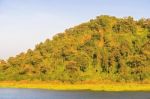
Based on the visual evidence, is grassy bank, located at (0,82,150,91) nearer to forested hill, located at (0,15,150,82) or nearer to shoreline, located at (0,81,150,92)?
shoreline, located at (0,81,150,92)

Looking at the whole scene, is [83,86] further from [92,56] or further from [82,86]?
[92,56]

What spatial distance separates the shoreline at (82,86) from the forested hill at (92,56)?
3588 mm

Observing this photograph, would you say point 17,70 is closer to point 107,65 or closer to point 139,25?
point 107,65

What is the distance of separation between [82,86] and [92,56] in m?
17.7

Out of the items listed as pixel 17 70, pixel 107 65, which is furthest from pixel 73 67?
pixel 17 70

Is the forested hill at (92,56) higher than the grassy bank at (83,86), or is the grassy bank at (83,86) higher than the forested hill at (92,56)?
the forested hill at (92,56)

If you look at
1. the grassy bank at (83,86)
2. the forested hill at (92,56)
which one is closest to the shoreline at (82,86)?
the grassy bank at (83,86)

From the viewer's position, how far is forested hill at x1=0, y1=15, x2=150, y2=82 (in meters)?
88.2

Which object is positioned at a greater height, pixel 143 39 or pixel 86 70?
pixel 143 39

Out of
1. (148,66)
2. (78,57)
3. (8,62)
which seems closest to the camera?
(148,66)

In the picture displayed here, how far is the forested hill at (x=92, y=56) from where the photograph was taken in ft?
289

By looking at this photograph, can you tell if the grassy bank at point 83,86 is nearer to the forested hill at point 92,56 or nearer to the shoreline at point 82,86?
the shoreline at point 82,86

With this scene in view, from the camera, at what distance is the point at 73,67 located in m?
90.7

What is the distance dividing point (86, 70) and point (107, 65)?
529 cm
